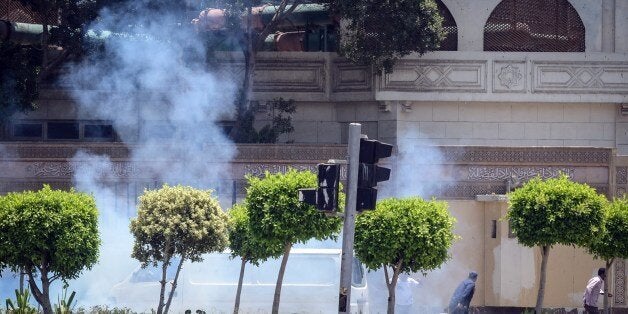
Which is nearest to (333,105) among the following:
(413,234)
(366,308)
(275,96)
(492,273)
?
(275,96)

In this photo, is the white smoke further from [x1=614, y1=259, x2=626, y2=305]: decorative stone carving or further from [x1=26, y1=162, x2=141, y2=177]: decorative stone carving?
[x1=614, y1=259, x2=626, y2=305]: decorative stone carving

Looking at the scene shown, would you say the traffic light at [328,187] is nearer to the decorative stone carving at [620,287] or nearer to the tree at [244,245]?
the tree at [244,245]

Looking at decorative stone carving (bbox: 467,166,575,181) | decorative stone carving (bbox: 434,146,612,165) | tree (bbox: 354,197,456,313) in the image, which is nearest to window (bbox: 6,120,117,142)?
decorative stone carving (bbox: 434,146,612,165)

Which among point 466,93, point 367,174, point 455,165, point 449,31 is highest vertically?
point 449,31

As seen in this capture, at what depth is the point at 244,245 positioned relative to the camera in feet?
61.7

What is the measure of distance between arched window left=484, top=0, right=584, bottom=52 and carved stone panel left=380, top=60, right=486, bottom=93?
795 millimetres

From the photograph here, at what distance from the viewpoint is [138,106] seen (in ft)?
84.1

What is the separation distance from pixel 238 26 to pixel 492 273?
7.28 metres

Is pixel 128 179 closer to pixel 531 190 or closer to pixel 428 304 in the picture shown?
pixel 428 304

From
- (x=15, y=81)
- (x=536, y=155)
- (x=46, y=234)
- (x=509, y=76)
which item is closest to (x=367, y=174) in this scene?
(x=46, y=234)

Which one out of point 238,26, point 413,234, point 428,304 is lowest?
point 428,304

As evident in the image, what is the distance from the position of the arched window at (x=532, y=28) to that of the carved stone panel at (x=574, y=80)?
484 millimetres

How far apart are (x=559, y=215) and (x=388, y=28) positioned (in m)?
7.26

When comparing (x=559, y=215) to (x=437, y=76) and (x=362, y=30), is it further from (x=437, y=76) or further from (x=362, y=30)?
(x=437, y=76)
